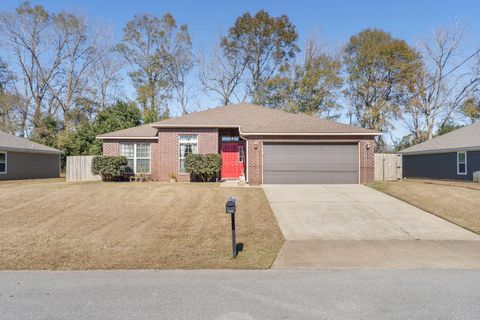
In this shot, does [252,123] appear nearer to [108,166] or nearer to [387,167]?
[108,166]

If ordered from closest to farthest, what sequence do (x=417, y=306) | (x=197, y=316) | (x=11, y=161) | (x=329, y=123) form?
(x=197, y=316), (x=417, y=306), (x=329, y=123), (x=11, y=161)

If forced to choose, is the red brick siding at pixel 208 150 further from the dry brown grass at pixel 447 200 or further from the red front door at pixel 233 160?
the dry brown grass at pixel 447 200

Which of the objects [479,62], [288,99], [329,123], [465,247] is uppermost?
[479,62]

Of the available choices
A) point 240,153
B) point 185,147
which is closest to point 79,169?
point 185,147

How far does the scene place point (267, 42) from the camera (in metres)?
37.6

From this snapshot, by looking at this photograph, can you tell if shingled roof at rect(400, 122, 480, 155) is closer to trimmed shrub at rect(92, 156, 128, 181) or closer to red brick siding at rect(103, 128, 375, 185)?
red brick siding at rect(103, 128, 375, 185)

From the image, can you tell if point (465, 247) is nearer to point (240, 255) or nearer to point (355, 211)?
point (355, 211)

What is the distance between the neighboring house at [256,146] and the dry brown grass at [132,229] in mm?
2965

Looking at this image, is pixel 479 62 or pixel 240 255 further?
pixel 479 62

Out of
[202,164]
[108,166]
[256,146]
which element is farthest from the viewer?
[108,166]

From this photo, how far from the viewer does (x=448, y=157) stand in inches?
893

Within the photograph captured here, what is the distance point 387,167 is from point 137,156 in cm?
1529

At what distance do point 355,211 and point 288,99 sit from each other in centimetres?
2564

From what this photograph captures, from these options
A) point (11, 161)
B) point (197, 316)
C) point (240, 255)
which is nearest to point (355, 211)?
point (240, 255)
